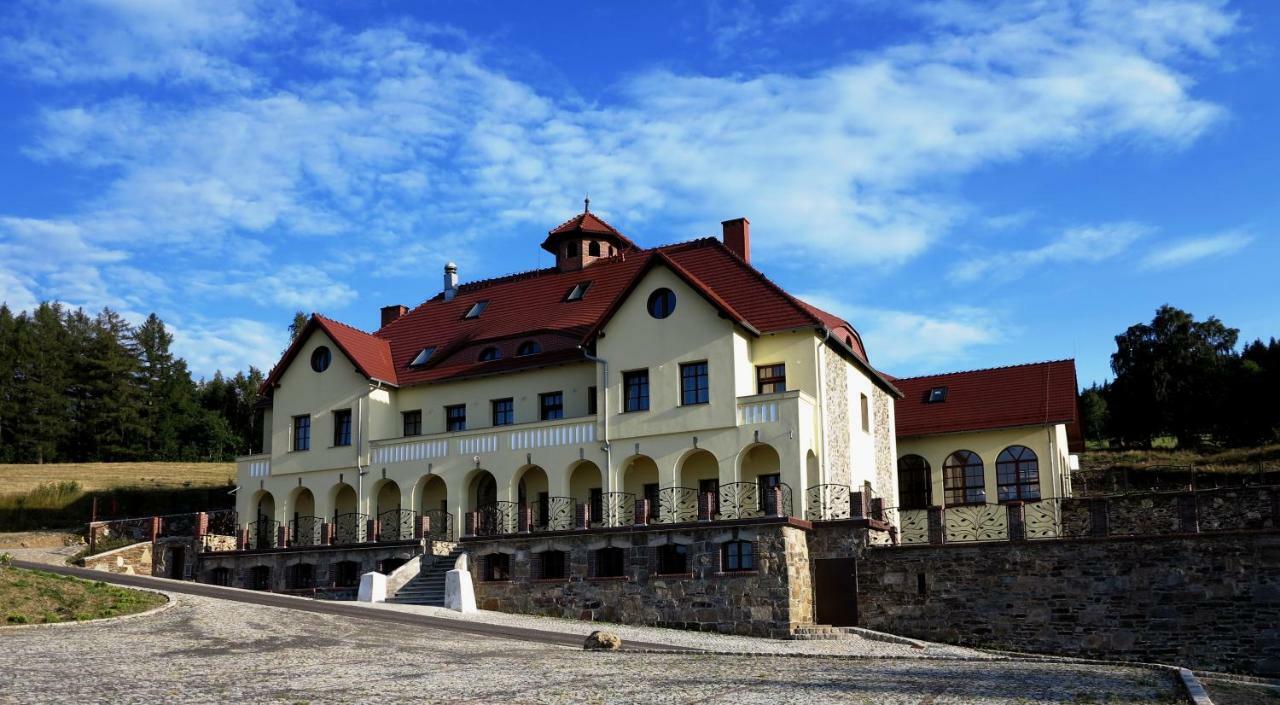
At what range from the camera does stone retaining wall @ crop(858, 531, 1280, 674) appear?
25.5 meters

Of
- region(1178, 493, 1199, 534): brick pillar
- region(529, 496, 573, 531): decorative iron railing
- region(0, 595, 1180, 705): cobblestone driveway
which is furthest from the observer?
region(529, 496, 573, 531): decorative iron railing

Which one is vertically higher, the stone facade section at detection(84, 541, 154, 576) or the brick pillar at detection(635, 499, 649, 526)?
the brick pillar at detection(635, 499, 649, 526)

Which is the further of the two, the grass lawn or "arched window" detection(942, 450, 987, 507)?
"arched window" detection(942, 450, 987, 507)

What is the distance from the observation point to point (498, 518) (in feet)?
114

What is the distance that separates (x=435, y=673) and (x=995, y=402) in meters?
27.3

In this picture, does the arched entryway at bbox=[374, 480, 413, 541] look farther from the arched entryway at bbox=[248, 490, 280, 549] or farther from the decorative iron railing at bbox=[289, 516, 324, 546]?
the arched entryway at bbox=[248, 490, 280, 549]

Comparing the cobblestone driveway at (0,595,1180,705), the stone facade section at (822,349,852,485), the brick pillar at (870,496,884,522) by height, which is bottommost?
the cobblestone driveway at (0,595,1180,705)

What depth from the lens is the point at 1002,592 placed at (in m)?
27.7

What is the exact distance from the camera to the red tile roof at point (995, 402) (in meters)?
38.2

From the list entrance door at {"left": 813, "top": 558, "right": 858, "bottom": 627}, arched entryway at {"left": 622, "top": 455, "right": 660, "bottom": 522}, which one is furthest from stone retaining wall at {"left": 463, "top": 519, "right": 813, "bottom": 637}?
arched entryway at {"left": 622, "top": 455, "right": 660, "bottom": 522}

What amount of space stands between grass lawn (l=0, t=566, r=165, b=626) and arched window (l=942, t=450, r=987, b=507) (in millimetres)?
24621

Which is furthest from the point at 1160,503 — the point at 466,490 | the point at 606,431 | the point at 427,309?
the point at 427,309

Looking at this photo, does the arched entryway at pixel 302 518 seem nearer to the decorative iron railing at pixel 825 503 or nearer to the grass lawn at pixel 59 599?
the grass lawn at pixel 59 599

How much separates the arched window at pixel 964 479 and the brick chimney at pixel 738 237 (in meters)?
9.83
